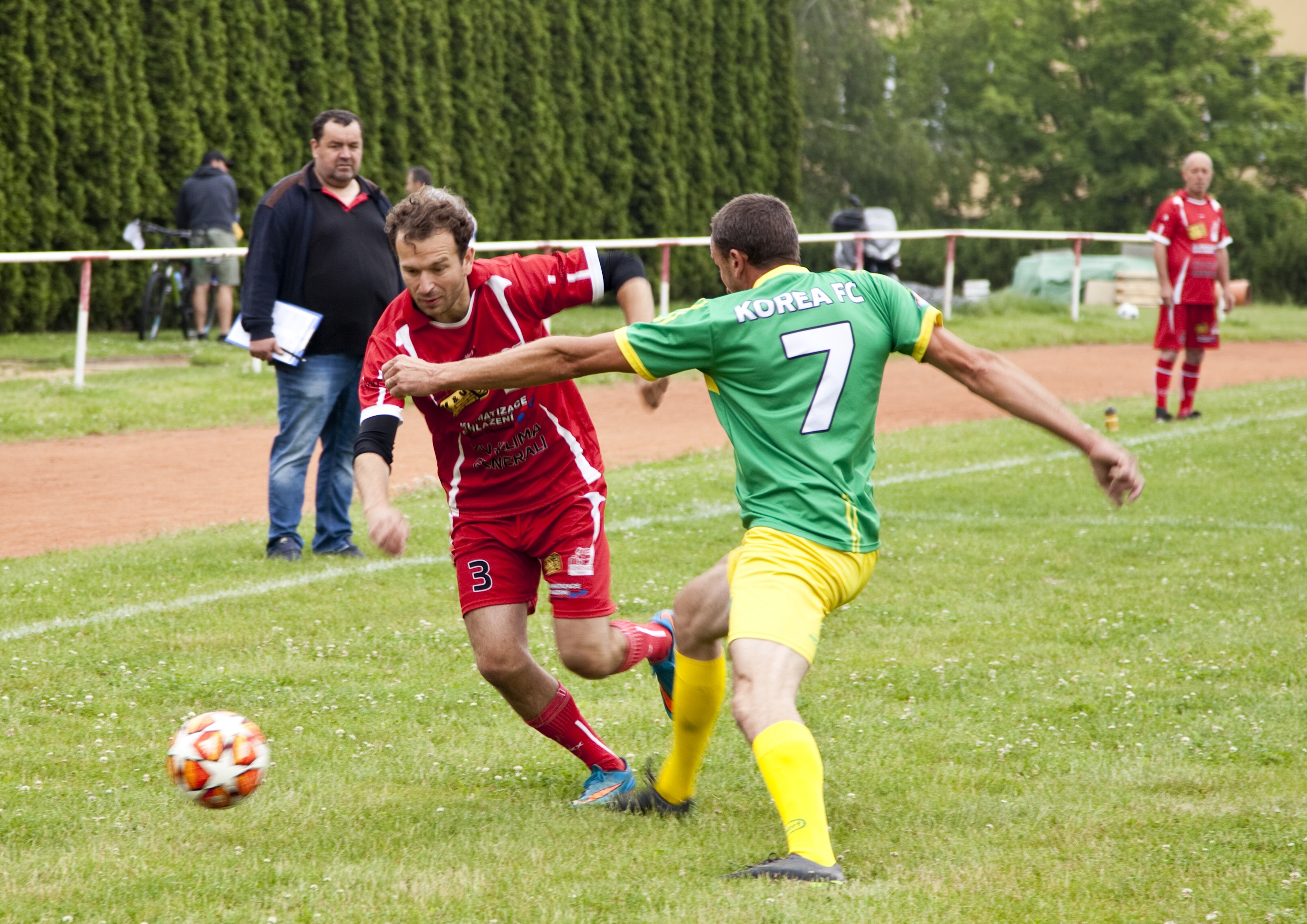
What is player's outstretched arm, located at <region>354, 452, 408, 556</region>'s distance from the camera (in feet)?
13.9

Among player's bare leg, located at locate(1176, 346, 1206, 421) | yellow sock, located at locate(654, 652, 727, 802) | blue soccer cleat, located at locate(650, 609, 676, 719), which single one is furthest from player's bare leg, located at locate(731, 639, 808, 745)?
player's bare leg, located at locate(1176, 346, 1206, 421)

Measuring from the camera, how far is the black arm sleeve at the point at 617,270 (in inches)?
203

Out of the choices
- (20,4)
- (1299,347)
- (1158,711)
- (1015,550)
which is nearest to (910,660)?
(1158,711)

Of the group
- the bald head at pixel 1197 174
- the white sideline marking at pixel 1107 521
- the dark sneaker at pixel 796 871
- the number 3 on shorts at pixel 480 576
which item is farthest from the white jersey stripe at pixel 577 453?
the bald head at pixel 1197 174

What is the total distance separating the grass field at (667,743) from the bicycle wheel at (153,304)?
379 inches

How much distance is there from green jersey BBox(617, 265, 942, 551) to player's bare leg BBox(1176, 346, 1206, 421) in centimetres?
1054

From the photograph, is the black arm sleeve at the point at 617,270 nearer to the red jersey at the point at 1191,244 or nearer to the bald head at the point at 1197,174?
the bald head at the point at 1197,174

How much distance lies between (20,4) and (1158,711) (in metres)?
15.4

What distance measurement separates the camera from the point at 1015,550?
895 centimetres

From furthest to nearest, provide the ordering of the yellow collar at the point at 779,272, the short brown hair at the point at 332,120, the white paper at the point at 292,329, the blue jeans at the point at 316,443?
the blue jeans at the point at 316,443
the white paper at the point at 292,329
the short brown hair at the point at 332,120
the yellow collar at the point at 779,272

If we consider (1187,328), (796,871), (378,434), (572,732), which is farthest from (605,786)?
(1187,328)

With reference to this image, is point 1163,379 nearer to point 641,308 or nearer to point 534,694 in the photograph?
point 641,308

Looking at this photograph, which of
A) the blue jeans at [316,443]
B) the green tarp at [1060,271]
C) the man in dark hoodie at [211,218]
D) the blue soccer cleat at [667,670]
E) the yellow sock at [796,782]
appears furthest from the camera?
the green tarp at [1060,271]

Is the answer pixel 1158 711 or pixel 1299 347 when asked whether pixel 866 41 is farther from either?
pixel 1158 711
